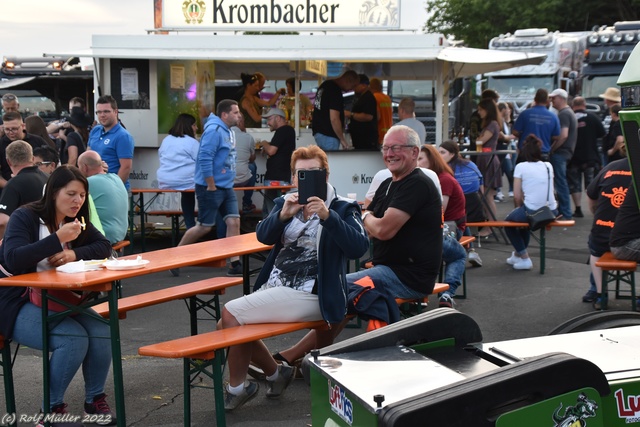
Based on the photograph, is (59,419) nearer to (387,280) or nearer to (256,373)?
(256,373)

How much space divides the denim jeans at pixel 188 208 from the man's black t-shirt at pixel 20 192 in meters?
3.75

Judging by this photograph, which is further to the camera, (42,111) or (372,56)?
(42,111)

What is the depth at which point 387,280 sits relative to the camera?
596 cm

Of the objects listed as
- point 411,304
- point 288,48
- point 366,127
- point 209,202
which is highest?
point 288,48

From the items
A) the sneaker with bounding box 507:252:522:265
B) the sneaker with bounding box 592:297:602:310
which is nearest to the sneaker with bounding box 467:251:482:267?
the sneaker with bounding box 507:252:522:265

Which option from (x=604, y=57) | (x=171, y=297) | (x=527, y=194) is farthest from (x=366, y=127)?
(x=604, y=57)

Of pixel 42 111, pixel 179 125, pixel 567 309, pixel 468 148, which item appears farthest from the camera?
pixel 42 111

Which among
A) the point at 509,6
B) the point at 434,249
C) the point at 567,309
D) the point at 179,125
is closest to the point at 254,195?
the point at 179,125

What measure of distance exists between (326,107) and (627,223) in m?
5.70

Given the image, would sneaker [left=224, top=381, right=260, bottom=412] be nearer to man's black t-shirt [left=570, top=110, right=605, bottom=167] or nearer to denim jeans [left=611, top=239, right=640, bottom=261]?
denim jeans [left=611, top=239, right=640, bottom=261]

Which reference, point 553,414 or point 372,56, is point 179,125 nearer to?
point 372,56

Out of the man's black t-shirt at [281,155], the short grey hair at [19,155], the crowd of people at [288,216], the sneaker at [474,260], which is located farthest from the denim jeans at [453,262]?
the man's black t-shirt at [281,155]

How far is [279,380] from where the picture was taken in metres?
5.76

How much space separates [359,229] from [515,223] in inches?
195
